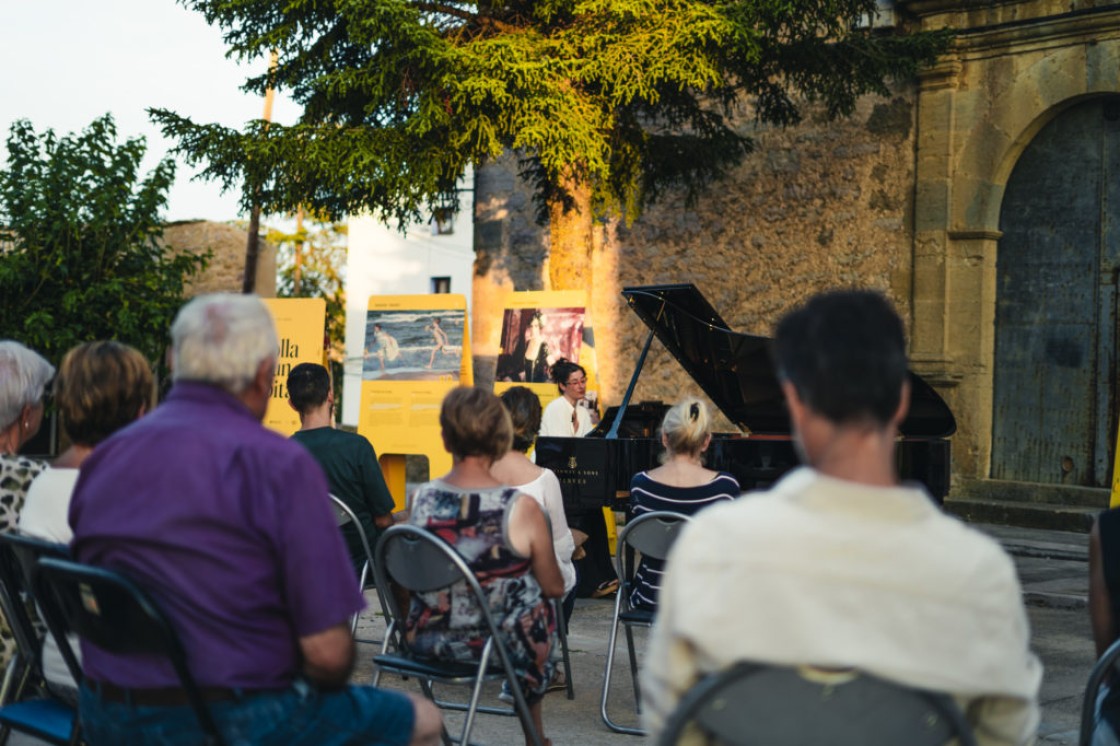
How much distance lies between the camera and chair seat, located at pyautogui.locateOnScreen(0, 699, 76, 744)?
9.78 feet

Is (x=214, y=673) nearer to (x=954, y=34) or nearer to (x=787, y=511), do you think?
(x=787, y=511)

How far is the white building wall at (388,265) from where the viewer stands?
101 ft

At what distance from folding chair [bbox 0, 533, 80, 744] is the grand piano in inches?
162

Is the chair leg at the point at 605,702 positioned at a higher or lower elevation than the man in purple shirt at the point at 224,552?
lower

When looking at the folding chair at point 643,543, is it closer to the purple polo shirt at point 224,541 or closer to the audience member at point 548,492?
the audience member at point 548,492

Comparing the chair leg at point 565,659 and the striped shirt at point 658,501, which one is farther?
the chair leg at point 565,659

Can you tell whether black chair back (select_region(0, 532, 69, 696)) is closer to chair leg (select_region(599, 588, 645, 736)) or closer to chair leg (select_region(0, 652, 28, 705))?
chair leg (select_region(0, 652, 28, 705))

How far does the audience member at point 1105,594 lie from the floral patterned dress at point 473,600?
1.57 m

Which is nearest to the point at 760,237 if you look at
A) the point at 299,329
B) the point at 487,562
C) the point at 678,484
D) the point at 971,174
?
the point at 971,174

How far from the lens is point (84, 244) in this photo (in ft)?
48.3

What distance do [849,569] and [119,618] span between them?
133 cm

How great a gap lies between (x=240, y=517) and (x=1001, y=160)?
11105 mm

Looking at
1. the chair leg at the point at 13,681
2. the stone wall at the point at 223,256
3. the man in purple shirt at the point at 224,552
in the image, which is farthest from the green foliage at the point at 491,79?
the stone wall at the point at 223,256

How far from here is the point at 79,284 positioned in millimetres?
14641
